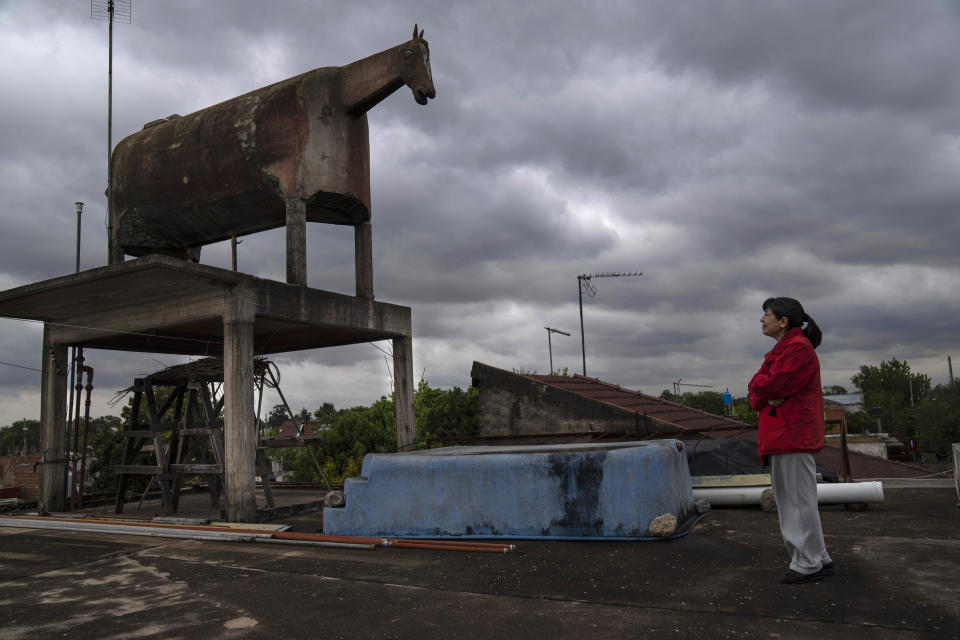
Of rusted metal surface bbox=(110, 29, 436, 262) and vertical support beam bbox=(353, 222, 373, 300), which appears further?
vertical support beam bbox=(353, 222, 373, 300)

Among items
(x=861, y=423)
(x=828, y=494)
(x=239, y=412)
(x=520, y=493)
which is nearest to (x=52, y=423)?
(x=239, y=412)

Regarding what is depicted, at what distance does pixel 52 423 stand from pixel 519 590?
10.4m

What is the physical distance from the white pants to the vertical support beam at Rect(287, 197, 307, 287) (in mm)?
7254

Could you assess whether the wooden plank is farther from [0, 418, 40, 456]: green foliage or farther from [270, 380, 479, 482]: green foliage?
[0, 418, 40, 456]: green foliage

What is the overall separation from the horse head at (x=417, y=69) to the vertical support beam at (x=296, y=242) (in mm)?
2441

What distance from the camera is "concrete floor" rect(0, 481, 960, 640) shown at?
3.74 meters

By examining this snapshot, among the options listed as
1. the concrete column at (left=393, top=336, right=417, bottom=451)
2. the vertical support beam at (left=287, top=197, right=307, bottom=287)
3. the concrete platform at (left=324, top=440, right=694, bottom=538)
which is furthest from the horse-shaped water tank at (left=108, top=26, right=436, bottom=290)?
the concrete platform at (left=324, top=440, right=694, bottom=538)

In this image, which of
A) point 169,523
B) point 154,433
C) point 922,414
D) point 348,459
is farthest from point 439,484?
point 922,414

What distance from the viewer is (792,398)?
15.1 ft

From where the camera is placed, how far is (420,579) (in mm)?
5117

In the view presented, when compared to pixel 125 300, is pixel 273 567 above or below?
below

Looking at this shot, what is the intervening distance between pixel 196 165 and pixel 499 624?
909 centimetres

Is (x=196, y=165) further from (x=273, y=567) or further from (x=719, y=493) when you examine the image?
(x=719, y=493)

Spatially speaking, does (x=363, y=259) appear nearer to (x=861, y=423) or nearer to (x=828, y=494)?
(x=828, y=494)
